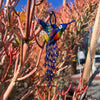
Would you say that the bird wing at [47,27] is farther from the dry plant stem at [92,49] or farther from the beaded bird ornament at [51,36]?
the dry plant stem at [92,49]

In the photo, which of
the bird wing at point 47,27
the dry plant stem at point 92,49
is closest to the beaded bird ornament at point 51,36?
the bird wing at point 47,27

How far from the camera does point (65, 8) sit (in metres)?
2.45

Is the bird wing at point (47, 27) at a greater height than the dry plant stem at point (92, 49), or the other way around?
the bird wing at point (47, 27)

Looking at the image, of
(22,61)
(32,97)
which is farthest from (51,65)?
(32,97)

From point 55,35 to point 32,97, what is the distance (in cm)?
258

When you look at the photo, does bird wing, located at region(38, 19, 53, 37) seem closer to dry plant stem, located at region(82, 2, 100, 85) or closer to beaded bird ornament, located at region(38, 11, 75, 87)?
beaded bird ornament, located at region(38, 11, 75, 87)

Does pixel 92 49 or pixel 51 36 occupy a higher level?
pixel 51 36

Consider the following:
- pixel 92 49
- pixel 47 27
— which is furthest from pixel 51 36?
pixel 92 49

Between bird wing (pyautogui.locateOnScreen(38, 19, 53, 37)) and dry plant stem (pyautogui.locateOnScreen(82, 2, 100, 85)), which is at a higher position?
bird wing (pyautogui.locateOnScreen(38, 19, 53, 37))

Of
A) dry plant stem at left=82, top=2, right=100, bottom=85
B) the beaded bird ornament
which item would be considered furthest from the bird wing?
dry plant stem at left=82, top=2, right=100, bottom=85

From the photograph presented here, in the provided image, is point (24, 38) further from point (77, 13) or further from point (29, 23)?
point (77, 13)

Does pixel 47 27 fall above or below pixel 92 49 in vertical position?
above

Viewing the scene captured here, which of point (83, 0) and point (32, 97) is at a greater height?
point (83, 0)

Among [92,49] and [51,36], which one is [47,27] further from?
[92,49]
